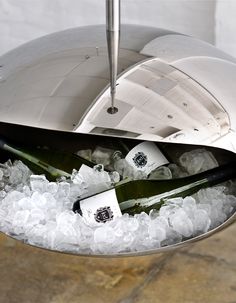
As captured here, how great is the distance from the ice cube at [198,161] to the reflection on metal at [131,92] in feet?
0.37

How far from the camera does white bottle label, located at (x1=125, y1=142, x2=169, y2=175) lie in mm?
1098

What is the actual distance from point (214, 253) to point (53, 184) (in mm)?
299

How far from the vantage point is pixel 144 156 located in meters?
1.10

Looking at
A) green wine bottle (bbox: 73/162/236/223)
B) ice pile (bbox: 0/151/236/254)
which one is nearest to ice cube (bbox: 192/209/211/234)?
ice pile (bbox: 0/151/236/254)

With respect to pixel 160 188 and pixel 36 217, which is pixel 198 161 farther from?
pixel 36 217

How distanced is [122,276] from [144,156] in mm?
274

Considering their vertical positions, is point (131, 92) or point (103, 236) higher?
point (131, 92)

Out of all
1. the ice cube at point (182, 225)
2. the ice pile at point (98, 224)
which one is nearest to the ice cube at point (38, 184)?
the ice pile at point (98, 224)

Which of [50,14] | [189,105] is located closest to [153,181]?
[189,105]

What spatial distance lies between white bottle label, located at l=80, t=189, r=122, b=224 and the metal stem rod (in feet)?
0.47

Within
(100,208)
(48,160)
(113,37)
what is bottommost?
(100,208)

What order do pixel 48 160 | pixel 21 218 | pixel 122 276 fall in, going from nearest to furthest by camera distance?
pixel 122 276 → pixel 21 218 → pixel 48 160

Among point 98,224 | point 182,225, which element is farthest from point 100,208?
point 182,225

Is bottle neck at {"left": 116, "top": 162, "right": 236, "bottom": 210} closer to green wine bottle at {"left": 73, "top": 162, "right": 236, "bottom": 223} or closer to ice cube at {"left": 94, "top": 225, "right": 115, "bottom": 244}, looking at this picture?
green wine bottle at {"left": 73, "top": 162, "right": 236, "bottom": 223}
